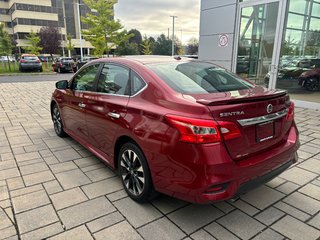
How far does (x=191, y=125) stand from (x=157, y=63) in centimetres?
116

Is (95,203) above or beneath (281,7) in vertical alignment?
beneath

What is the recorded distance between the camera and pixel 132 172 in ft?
8.89

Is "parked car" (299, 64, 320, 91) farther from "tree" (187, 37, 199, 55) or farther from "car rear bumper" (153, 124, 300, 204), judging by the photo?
"tree" (187, 37, 199, 55)

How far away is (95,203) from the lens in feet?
8.87

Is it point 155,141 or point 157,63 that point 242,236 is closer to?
point 155,141

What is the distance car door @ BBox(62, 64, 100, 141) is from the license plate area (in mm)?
2163

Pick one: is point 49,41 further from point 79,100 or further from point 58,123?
point 79,100

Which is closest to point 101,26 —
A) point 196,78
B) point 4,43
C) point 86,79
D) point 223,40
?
point 4,43

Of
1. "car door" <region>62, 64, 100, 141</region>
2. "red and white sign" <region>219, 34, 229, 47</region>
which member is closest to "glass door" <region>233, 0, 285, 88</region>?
"red and white sign" <region>219, 34, 229, 47</region>

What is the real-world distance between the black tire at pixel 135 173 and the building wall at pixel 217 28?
7.04 metres

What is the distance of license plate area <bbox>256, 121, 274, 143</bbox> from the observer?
224 centimetres

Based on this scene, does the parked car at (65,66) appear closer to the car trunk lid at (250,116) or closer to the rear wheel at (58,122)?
the rear wheel at (58,122)

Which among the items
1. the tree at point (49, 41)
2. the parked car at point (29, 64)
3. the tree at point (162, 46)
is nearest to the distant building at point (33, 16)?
the tree at point (49, 41)

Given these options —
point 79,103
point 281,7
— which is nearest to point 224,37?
point 281,7
